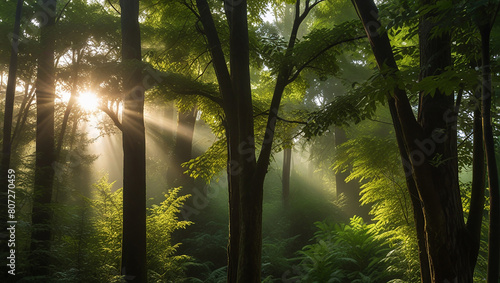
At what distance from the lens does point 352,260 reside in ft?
24.9

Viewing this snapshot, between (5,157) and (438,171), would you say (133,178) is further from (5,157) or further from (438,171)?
(438,171)

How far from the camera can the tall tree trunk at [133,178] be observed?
5508 mm

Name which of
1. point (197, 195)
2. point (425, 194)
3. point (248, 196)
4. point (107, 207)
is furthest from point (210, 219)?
point (425, 194)

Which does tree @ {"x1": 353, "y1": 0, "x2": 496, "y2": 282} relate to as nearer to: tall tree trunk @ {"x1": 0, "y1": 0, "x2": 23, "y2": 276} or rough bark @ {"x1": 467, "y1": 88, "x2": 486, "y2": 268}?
rough bark @ {"x1": 467, "y1": 88, "x2": 486, "y2": 268}

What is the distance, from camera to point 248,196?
482cm

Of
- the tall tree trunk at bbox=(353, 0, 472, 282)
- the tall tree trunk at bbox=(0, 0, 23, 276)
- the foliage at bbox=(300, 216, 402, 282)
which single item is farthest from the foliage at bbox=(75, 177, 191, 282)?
the tall tree trunk at bbox=(353, 0, 472, 282)

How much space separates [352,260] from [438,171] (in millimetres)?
4997

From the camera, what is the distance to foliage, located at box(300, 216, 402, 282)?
731cm

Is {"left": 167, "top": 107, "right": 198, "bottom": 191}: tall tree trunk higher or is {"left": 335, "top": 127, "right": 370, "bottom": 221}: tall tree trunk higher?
{"left": 167, "top": 107, "right": 198, "bottom": 191}: tall tree trunk

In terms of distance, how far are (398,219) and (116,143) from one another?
1904 cm

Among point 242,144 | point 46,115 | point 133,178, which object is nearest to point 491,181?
point 242,144

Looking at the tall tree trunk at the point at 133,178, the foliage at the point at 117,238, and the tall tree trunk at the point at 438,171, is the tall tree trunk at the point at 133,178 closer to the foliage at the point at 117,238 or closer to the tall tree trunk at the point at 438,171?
the foliage at the point at 117,238

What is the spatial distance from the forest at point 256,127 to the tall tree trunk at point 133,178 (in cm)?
2

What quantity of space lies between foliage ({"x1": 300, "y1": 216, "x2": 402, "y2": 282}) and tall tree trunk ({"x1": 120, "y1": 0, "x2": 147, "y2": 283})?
3.95 m
